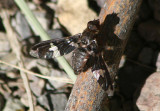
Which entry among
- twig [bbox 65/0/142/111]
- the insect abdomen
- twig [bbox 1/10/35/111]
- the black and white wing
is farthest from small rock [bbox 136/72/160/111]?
twig [bbox 1/10/35/111]

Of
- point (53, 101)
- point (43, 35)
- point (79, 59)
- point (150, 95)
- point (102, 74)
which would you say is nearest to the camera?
point (102, 74)

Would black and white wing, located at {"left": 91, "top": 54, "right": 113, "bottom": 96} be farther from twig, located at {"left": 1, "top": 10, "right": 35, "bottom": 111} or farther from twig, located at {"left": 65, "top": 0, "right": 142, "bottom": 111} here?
twig, located at {"left": 1, "top": 10, "right": 35, "bottom": 111}

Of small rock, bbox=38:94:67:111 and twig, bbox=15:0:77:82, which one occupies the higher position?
twig, bbox=15:0:77:82

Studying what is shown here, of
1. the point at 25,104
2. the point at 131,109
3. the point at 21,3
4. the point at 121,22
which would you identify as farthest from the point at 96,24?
the point at 25,104

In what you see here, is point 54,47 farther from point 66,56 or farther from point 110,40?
point 110,40

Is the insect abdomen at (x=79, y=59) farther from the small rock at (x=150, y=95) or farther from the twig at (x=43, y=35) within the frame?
the small rock at (x=150, y=95)

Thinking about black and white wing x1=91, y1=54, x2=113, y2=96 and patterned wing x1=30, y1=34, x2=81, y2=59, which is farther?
patterned wing x1=30, y1=34, x2=81, y2=59

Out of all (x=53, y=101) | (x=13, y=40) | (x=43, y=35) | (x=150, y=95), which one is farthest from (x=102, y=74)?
(x=13, y=40)
